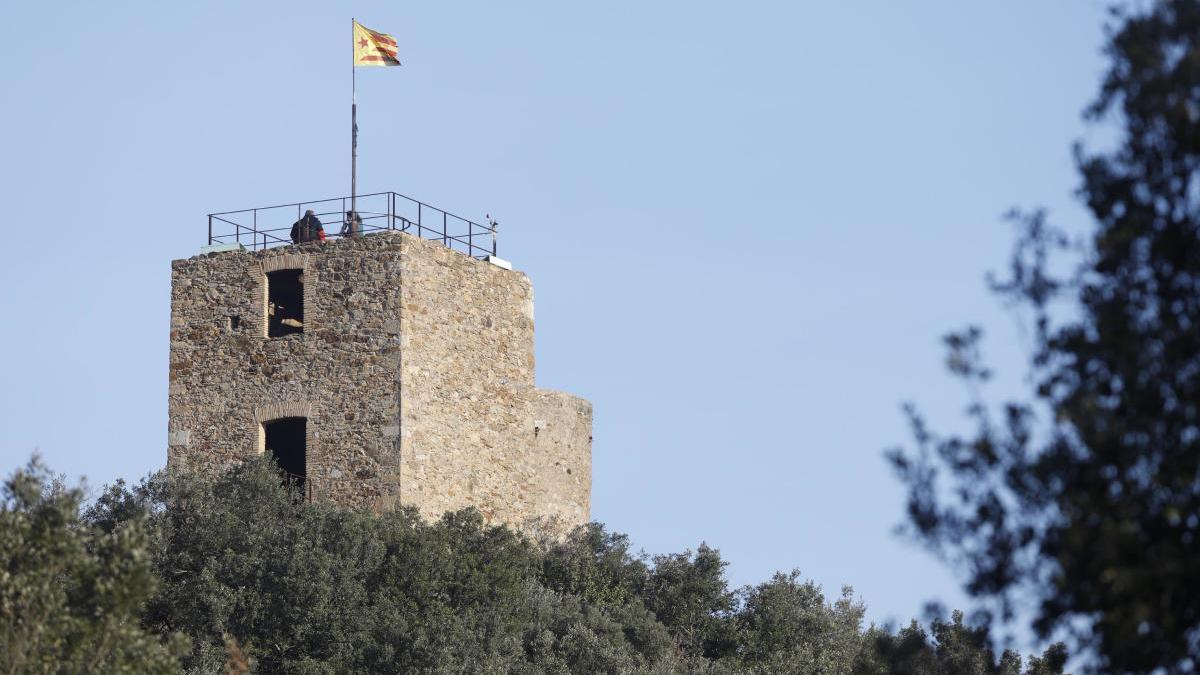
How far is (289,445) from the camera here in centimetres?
3147

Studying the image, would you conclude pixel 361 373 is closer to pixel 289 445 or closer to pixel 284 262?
pixel 289 445

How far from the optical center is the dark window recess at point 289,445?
3117 cm

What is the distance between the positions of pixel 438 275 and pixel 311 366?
260 centimetres

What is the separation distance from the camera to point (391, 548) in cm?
2905

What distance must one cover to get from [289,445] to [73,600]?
1540cm

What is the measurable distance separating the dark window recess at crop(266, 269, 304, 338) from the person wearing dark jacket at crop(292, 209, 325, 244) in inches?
26.3

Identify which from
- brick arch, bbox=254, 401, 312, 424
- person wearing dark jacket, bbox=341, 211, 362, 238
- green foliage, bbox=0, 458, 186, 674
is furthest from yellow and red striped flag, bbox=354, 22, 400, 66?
green foliage, bbox=0, 458, 186, 674

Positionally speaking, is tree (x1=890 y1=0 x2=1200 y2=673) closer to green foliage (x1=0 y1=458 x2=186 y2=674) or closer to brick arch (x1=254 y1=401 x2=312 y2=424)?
green foliage (x1=0 y1=458 x2=186 y2=674)

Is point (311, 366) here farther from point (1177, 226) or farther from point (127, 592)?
point (1177, 226)

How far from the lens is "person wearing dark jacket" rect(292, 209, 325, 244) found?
3244 centimetres

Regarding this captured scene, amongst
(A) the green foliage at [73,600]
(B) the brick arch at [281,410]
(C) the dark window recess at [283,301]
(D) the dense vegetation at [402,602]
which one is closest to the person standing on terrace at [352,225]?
(C) the dark window recess at [283,301]

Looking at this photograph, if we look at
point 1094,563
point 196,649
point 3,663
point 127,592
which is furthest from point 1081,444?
point 196,649

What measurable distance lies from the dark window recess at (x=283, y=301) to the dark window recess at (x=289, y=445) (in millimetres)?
1569

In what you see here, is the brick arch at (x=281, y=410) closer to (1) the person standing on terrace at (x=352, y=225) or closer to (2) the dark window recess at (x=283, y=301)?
(2) the dark window recess at (x=283, y=301)
